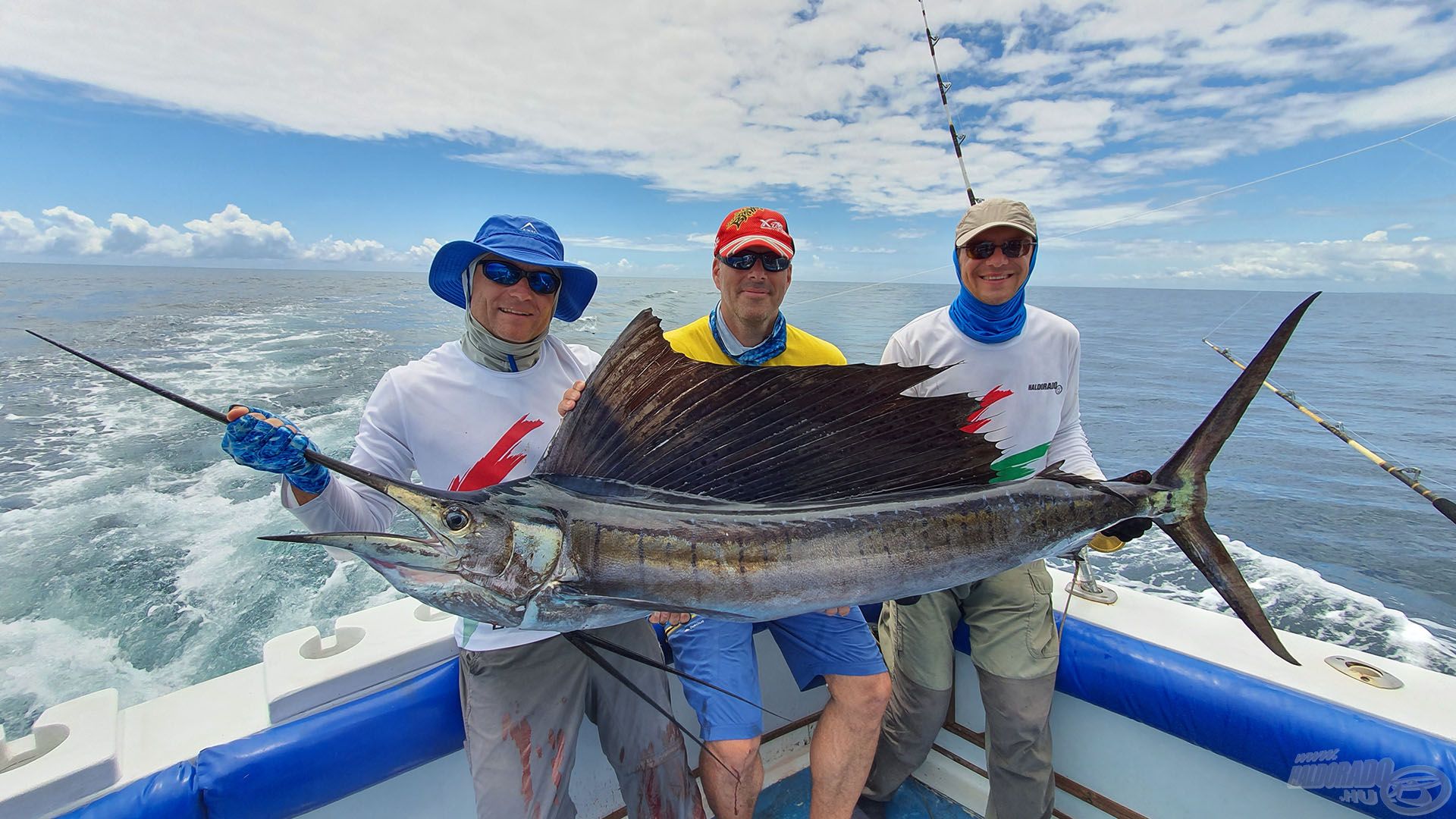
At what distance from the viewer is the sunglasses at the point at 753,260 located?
215 cm

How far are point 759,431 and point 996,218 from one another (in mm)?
1351

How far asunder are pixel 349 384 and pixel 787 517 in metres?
8.47

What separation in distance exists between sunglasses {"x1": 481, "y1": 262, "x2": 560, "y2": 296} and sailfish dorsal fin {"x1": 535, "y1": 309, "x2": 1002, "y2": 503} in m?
0.49

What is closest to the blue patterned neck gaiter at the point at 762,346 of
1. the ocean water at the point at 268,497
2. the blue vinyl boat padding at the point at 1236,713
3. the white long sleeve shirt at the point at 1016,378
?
the white long sleeve shirt at the point at 1016,378

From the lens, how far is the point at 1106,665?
197cm

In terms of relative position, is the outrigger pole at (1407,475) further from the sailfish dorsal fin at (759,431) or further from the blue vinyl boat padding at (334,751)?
the blue vinyl boat padding at (334,751)

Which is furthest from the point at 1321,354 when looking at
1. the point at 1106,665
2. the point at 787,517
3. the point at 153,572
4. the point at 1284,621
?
the point at 153,572

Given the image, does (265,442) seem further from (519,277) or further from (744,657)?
(744,657)

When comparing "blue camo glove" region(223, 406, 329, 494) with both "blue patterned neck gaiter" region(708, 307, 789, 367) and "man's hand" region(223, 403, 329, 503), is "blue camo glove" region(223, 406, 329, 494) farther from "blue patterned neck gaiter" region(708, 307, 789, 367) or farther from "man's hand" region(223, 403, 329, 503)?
"blue patterned neck gaiter" region(708, 307, 789, 367)

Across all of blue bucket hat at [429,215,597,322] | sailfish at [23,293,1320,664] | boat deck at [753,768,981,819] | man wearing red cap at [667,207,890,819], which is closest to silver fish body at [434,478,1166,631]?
sailfish at [23,293,1320,664]

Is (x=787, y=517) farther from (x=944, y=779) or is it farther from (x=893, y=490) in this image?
(x=944, y=779)

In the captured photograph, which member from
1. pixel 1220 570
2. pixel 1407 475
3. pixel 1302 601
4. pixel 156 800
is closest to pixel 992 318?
pixel 1220 570

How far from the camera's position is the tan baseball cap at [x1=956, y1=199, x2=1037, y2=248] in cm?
215

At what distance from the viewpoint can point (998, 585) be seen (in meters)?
2.06
